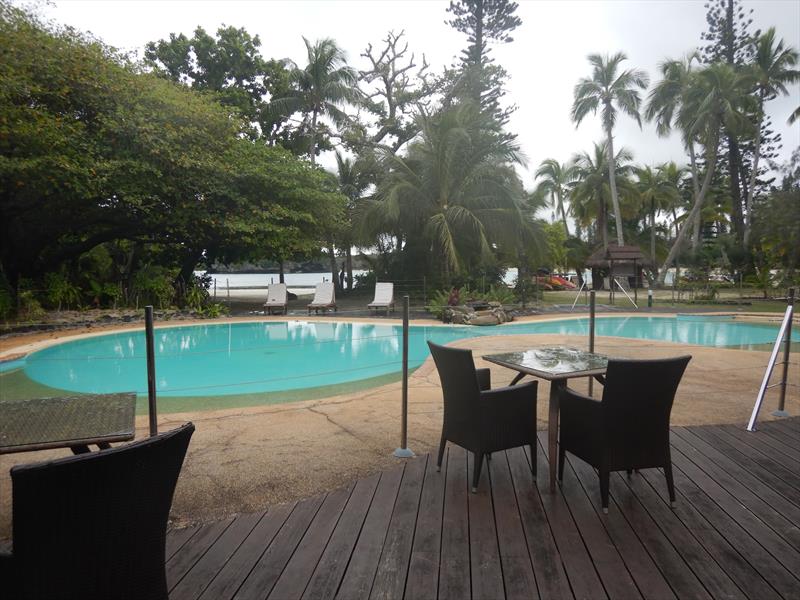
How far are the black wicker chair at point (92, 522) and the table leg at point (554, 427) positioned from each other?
1916 mm

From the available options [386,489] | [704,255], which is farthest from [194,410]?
[704,255]

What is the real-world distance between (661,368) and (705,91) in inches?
880

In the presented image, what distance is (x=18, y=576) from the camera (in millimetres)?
1077

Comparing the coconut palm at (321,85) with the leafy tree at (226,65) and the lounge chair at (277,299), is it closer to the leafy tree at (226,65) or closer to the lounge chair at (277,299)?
the leafy tree at (226,65)

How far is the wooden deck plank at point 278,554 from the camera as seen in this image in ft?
5.72

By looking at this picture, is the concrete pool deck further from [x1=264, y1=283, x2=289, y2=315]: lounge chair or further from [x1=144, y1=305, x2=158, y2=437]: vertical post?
[x1=264, y1=283, x2=289, y2=315]: lounge chair

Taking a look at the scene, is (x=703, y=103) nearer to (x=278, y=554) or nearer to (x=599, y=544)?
(x=599, y=544)

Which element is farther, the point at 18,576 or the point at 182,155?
the point at 182,155

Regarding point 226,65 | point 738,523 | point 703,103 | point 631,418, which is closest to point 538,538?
point 631,418

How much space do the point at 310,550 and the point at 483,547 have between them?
718 millimetres

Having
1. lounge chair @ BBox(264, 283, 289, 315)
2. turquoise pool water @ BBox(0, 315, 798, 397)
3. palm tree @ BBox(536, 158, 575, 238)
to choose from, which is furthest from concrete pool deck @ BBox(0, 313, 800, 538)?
palm tree @ BBox(536, 158, 575, 238)

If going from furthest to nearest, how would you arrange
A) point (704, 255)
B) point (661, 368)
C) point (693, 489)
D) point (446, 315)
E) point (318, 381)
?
point (704, 255) < point (446, 315) < point (318, 381) < point (693, 489) < point (661, 368)

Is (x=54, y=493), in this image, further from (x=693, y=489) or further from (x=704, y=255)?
(x=704, y=255)

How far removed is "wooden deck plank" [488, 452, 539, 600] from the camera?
175cm
